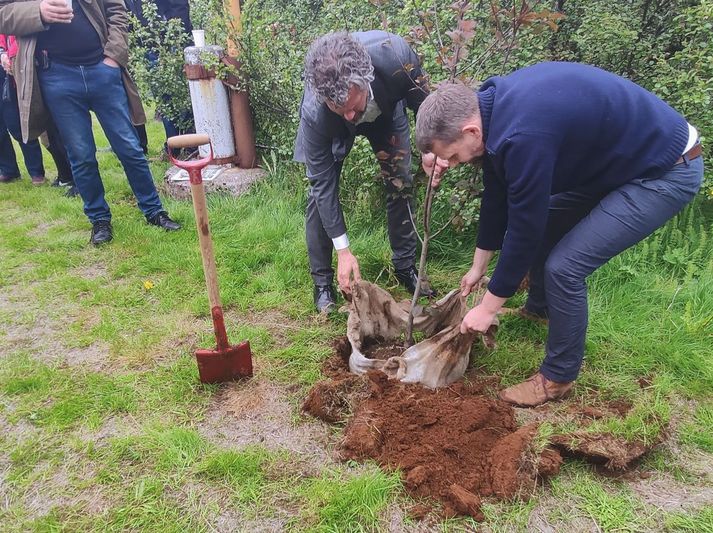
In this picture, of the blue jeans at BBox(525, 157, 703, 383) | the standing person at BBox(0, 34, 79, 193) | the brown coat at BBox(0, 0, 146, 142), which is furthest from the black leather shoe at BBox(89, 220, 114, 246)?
the blue jeans at BBox(525, 157, 703, 383)

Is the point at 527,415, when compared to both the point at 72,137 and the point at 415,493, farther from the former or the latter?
the point at 72,137

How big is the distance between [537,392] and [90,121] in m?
3.88

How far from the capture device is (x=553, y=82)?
1.94 metres

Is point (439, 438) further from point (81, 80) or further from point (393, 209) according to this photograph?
point (81, 80)

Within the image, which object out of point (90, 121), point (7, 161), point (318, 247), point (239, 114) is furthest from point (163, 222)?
point (7, 161)

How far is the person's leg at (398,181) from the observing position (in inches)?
118

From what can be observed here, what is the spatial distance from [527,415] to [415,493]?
2.33 ft

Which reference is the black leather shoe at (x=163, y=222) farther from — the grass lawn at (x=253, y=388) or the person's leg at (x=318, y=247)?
the person's leg at (x=318, y=247)

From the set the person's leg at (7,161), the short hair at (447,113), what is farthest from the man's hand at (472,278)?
the person's leg at (7,161)

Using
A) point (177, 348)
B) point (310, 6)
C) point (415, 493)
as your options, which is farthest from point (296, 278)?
point (310, 6)

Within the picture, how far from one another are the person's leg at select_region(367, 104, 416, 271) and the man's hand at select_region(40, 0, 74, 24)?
240 centimetres

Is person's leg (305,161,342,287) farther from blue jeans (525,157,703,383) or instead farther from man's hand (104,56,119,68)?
man's hand (104,56,119,68)

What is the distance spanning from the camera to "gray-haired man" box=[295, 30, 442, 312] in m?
2.17

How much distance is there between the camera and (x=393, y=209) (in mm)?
3314
